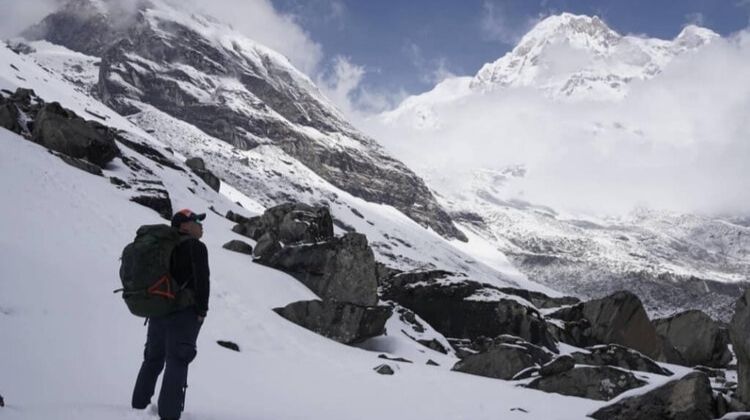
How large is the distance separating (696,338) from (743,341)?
37.8 meters

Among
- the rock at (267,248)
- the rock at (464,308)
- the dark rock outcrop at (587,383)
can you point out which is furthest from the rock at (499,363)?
Answer: the rock at (464,308)

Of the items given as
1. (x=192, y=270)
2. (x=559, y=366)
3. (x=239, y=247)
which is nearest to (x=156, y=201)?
(x=239, y=247)

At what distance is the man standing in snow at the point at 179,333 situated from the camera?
7.16 m

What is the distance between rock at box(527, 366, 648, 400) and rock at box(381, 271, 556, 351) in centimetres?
1670

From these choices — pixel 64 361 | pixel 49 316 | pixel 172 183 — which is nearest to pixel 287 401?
pixel 64 361

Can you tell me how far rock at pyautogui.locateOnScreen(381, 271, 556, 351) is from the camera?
114 feet

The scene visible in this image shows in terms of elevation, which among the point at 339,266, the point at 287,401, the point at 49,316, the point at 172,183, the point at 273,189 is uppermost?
the point at 273,189

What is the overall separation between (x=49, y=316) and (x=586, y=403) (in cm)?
1187

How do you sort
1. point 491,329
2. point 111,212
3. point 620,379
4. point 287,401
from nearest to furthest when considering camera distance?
point 287,401, point 620,379, point 111,212, point 491,329

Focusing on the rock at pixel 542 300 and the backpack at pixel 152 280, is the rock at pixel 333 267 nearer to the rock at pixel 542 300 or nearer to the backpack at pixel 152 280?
the backpack at pixel 152 280

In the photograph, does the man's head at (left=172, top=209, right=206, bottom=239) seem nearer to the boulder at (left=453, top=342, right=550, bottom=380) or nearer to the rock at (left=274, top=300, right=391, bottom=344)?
the rock at (left=274, top=300, right=391, bottom=344)

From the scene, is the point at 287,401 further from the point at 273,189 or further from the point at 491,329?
the point at 273,189

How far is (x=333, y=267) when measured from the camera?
29.0 metres

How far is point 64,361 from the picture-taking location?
372 inches
